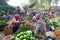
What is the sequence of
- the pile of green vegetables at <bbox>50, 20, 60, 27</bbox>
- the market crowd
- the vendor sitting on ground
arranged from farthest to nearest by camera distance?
the pile of green vegetables at <bbox>50, 20, 60, 27</bbox>
the vendor sitting on ground
the market crowd

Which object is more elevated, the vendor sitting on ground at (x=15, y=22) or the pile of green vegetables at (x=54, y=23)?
the vendor sitting on ground at (x=15, y=22)

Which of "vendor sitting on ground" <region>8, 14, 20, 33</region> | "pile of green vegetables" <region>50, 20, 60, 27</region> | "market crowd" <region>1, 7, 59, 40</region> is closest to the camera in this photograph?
"market crowd" <region>1, 7, 59, 40</region>

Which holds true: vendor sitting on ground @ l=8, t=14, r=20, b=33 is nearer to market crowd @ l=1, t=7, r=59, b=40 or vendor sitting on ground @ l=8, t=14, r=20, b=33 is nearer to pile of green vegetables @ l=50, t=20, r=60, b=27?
market crowd @ l=1, t=7, r=59, b=40

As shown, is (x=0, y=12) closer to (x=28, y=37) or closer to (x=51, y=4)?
(x=51, y=4)

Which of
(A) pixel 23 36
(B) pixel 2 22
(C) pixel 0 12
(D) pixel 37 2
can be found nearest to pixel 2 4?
(C) pixel 0 12

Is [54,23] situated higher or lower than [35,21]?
lower

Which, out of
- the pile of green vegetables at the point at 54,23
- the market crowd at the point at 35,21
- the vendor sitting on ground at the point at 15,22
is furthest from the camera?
the pile of green vegetables at the point at 54,23

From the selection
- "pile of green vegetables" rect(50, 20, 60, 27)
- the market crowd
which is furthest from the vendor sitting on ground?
"pile of green vegetables" rect(50, 20, 60, 27)

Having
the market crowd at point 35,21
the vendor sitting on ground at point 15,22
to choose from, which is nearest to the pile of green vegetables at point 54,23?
the market crowd at point 35,21

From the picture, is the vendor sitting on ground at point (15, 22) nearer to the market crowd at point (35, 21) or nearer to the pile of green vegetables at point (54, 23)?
the market crowd at point (35, 21)

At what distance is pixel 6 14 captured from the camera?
9.98 ft

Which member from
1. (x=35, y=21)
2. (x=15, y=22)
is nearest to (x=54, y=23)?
(x=35, y=21)

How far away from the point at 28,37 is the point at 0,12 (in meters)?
1.21

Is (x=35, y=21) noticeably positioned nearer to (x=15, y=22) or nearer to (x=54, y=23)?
(x=15, y=22)
